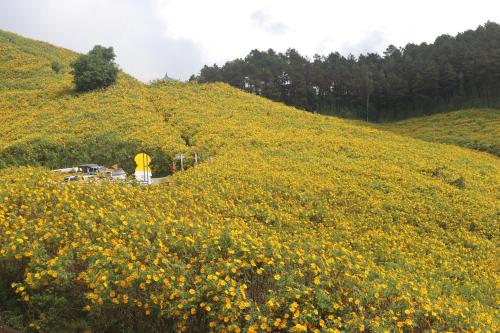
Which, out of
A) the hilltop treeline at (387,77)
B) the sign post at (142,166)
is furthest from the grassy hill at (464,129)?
the sign post at (142,166)

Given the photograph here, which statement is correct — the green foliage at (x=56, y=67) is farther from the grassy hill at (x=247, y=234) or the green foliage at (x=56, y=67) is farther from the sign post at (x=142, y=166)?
the sign post at (x=142, y=166)

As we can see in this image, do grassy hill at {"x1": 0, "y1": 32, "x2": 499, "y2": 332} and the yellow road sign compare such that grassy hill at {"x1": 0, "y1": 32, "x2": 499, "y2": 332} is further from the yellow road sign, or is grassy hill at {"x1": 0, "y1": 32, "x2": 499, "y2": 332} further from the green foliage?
the green foliage

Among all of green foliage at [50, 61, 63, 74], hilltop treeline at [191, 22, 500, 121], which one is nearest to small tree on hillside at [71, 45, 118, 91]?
green foliage at [50, 61, 63, 74]

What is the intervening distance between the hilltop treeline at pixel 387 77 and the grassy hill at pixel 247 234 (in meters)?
23.5

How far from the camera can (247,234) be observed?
5363 millimetres

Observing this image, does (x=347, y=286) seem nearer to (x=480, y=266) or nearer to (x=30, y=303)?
(x=30, y=303)

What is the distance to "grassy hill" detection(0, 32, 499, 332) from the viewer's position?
414 cm

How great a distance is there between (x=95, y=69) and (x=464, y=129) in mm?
23901

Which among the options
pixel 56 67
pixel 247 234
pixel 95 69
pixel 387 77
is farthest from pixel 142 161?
pixel 387 77

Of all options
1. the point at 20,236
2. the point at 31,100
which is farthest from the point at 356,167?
the point at 31,100

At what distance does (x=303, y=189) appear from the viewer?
1100cm

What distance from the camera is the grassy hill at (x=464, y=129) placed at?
977 inches

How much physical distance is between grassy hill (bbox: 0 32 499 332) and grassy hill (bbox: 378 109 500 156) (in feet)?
16.6

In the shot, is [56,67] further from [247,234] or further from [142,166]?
[247,234]
